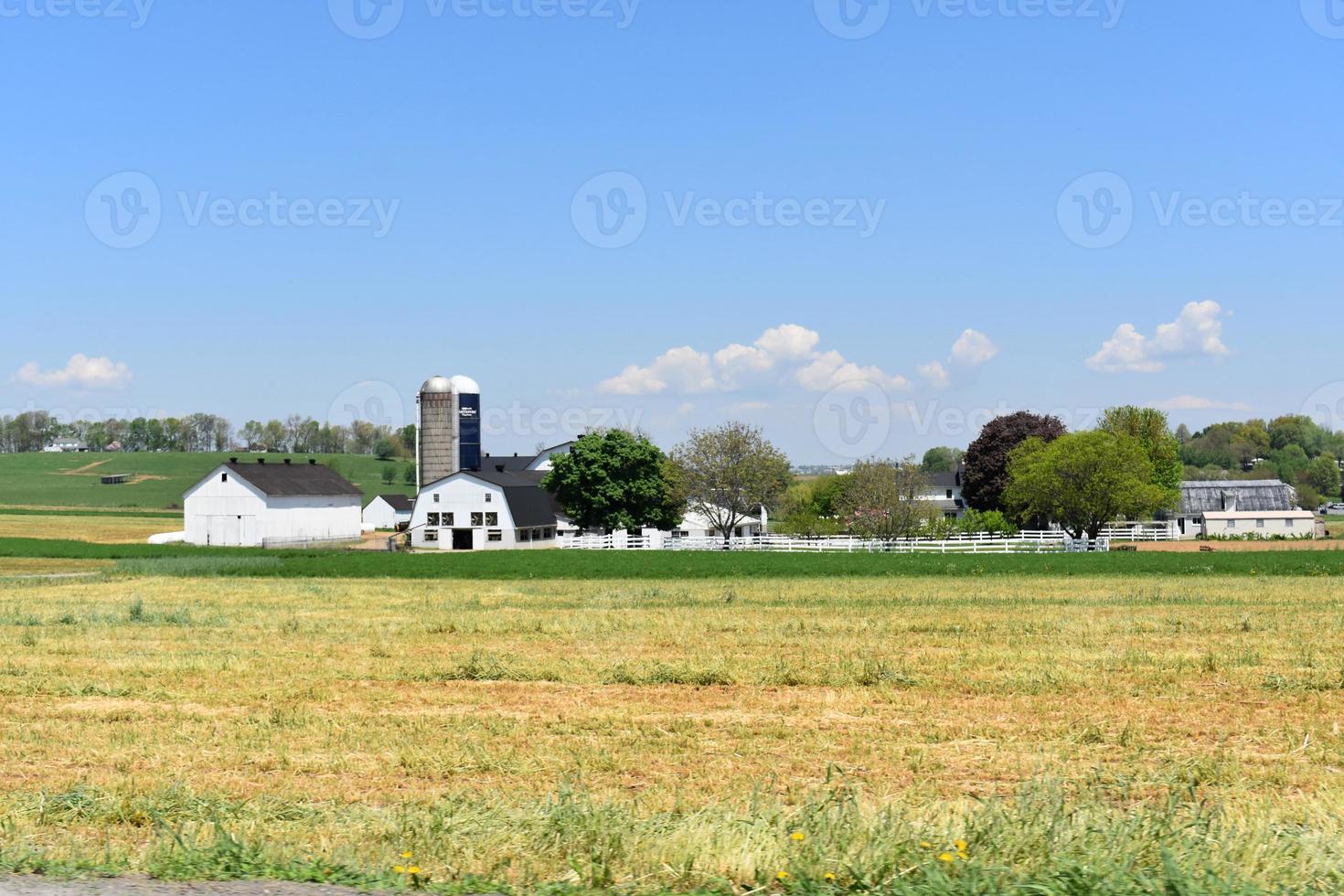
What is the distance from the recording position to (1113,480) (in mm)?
74062

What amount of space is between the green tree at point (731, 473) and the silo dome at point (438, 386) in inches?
1183

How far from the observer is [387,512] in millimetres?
125062

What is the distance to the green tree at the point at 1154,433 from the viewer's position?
99.1m

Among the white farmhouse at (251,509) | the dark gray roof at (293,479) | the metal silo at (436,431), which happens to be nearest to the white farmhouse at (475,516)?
the white farmhouse at (251,509)

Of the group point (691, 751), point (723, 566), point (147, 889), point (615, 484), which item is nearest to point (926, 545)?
point (723, 566)

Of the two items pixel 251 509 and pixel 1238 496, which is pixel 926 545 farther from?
pixel 1238 496

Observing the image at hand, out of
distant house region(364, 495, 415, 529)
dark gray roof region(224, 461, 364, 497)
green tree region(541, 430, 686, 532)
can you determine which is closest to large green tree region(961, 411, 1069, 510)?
green tree region(541, 430, 686, 532)

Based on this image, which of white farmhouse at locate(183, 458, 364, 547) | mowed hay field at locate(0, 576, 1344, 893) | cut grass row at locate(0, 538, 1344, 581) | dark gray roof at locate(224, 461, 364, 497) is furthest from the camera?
dark gray roof at locate(224, 461, 364, 497)

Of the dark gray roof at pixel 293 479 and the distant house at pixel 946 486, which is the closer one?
the dark gray roof at pixel 293 479

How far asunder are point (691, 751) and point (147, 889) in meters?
6.73

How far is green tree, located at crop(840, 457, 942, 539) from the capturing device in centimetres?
7794

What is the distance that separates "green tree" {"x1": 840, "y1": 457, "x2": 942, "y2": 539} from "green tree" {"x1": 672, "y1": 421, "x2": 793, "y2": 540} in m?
5.62

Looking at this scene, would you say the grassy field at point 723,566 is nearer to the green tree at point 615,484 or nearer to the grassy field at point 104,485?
the green tree at point 615,484

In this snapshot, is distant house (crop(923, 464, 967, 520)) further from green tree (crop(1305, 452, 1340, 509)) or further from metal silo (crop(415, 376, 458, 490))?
green tree (crop(1305, 452, 1340, 509))
